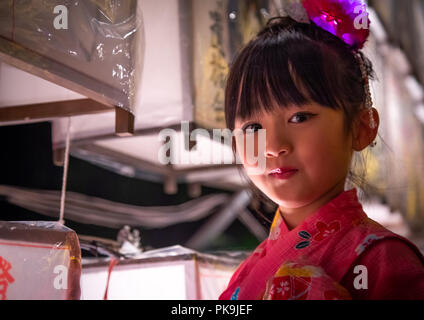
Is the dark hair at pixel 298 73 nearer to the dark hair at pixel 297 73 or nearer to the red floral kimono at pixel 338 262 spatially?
the dark hair at pixel 297 73

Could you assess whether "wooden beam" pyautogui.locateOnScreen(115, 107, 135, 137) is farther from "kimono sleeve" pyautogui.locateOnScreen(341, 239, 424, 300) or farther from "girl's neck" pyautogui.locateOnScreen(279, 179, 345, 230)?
"kimono sleeve" pyautogui.locateOnScreen(341, 239, 424, 300)

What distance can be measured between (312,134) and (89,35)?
1.42ft

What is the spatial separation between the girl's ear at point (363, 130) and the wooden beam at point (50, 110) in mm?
494

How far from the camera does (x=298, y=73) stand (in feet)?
2.73

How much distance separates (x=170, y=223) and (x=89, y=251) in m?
1.06

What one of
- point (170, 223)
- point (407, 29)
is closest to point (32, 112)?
point (170, 223)

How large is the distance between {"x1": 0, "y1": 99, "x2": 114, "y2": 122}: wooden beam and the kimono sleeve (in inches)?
22.5

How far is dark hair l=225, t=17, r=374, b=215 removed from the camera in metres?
0.83

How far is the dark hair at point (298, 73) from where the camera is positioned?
2.72 feet

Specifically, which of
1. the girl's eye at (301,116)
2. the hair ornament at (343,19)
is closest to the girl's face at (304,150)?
the girl's eye at (301,116)
